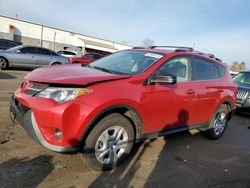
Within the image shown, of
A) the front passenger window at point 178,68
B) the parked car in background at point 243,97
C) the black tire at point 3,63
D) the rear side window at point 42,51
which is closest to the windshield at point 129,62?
the front passenger window at point 178,68

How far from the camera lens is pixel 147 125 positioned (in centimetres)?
366

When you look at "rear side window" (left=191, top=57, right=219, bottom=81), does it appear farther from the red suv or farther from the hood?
the hood

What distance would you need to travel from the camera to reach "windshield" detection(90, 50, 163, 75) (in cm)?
378

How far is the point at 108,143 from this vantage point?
333cm

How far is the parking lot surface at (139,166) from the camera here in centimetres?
307

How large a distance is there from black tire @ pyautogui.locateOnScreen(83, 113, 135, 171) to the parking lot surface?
0.51 ft

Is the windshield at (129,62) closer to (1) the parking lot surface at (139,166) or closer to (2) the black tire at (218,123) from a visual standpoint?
(1) the parking lot surface at (139,166)

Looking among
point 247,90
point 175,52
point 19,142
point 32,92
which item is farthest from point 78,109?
point 247,90

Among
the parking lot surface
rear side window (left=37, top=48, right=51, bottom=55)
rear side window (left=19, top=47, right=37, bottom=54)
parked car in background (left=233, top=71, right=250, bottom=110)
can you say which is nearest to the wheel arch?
the parking lot surface

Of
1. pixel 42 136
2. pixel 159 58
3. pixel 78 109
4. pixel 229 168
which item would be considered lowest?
pixel 229 168

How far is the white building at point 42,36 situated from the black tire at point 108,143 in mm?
38314

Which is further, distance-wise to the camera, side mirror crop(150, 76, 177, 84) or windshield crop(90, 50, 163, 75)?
windshield crop(90, 50, 163, 75)

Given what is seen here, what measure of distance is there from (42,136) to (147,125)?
1.56 meters

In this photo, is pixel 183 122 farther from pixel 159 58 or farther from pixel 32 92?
pixel 32 92
